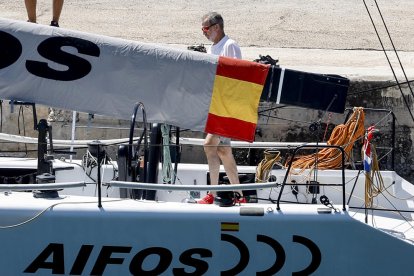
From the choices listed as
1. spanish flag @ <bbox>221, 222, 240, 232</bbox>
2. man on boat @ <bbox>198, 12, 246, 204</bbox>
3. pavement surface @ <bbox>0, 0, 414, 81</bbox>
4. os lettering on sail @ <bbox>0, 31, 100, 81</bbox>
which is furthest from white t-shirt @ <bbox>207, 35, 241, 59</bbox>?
pavement surface @ <bbox>0, 0, 414, 81</bbox>

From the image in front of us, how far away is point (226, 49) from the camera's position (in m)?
8.78

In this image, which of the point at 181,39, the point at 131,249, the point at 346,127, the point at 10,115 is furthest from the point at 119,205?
the point at 181,39

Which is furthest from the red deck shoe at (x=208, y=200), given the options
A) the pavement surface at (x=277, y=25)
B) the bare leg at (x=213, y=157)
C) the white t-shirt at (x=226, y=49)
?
the pavement surface at (x=277, y=25)

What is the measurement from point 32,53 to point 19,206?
121cm

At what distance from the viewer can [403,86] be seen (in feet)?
39.2

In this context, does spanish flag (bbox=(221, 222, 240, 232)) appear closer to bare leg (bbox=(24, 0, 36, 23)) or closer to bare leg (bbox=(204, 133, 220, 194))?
bare leg (bbox=(204, 133, 220, 194))

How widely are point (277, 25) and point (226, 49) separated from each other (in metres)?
7.37

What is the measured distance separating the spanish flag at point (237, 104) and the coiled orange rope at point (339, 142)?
120 cm

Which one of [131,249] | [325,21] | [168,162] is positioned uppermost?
[325,21]

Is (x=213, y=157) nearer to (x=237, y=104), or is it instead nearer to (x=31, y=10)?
(x=237, y=104)

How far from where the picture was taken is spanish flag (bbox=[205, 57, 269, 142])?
828cm

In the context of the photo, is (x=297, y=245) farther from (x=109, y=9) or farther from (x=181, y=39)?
(x=109, y=9)

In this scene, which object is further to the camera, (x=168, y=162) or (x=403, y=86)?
(x=403, y=86)

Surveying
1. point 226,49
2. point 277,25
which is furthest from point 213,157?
point 277,25
